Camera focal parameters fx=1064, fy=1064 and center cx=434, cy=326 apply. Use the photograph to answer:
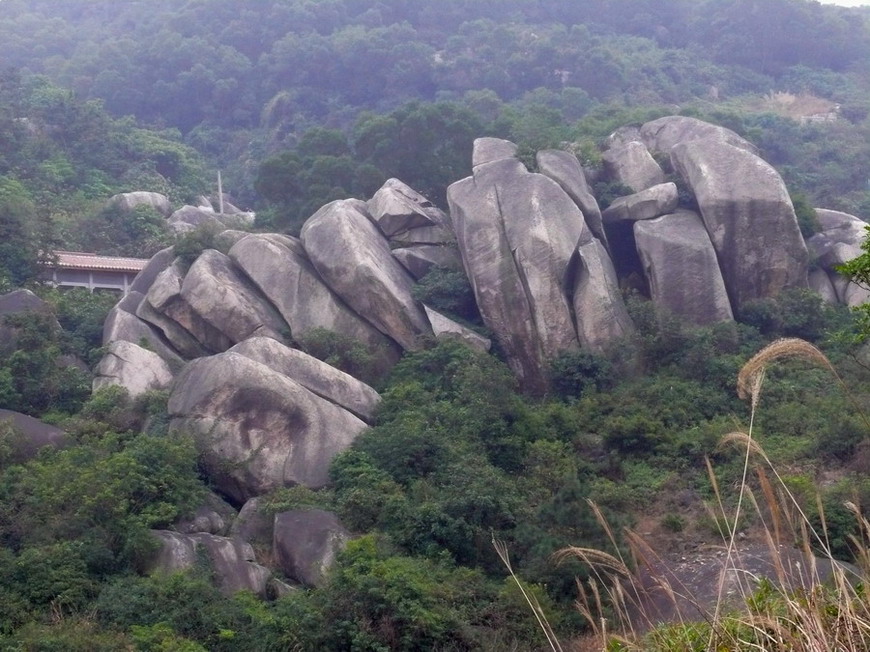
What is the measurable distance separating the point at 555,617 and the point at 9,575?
680 cm

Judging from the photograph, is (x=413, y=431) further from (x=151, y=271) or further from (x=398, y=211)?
(x=151, y=271)

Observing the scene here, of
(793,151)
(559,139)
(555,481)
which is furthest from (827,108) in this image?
(555,481)

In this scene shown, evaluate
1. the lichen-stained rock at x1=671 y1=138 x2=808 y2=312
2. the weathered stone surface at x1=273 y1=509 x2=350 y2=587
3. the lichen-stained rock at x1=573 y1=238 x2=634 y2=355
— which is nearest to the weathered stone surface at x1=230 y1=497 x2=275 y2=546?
the weathered stone surface at x1=273 y1=509 x2=350 y2=587

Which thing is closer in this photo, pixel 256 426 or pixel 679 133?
pixel 256 426

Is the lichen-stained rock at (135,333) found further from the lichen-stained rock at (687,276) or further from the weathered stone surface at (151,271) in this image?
the lichen-stained rock at (687,276)

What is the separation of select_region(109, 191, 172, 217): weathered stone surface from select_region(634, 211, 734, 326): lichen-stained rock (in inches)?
597

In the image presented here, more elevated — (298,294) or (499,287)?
(499,287)

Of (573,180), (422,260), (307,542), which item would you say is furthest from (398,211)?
(307,542)

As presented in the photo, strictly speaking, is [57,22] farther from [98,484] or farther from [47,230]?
[98,484]

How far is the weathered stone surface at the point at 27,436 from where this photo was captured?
16250 mm

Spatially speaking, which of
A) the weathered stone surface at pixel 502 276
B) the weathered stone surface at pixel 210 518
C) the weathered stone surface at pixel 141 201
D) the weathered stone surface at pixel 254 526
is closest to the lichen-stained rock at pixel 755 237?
the weathered stone surface at pixel 502 276

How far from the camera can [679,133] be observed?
25578 millimetres

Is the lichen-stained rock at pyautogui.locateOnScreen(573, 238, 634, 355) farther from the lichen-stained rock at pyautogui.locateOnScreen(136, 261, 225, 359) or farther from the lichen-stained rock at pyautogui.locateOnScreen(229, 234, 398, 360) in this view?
the lichen-stained rock at pyautogui.locateOnScreen(136, 261, 225, 359)

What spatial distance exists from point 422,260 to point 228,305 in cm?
418
